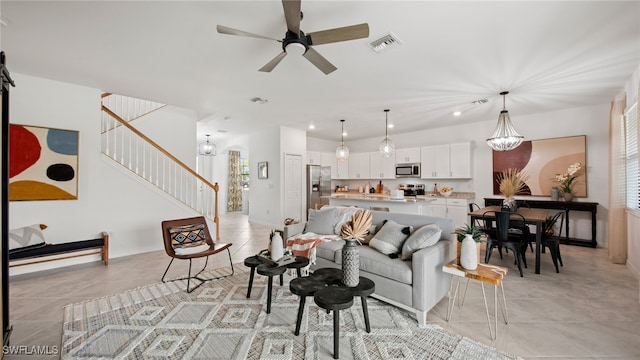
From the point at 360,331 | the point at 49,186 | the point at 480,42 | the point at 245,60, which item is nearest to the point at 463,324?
the point at 360,331

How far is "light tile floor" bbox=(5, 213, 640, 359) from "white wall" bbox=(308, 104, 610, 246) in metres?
1.26

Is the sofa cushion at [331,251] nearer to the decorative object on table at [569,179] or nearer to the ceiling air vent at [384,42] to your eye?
the ceiling air vent at [384,42]

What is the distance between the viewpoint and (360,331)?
2.19 metres

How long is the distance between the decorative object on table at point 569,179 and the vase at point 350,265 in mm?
5478

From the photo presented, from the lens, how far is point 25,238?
3324 mm

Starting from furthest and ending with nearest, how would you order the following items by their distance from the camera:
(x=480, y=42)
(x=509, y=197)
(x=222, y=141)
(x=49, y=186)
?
(x=222, y=141) → (x=509, y=197) → (x=49, y=186) → (x=480, y=42)

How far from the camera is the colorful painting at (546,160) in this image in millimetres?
5121

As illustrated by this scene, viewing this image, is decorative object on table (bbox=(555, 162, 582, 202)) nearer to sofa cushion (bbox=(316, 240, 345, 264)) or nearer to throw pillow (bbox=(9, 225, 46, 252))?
sofa cushion (bbox=(316, 240, 345, 264))

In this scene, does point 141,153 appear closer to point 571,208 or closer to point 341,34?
point 341,34

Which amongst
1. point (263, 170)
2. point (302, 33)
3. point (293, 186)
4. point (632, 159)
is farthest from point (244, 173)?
point (632, 159)

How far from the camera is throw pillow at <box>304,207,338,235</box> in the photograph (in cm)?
374

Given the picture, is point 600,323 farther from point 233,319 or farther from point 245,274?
point 245,274

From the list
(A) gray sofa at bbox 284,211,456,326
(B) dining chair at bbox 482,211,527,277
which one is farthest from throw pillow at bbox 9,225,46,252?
(B) dining chair at bbox 482,211,527,277

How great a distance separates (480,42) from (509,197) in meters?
2.80
